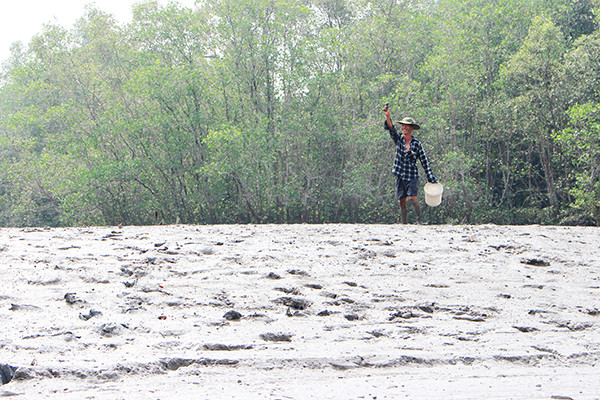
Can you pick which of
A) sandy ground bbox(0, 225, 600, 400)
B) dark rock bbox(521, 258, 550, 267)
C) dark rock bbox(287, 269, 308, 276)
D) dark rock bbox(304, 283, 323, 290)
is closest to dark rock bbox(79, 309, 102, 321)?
sandy ground bbox(0, 225, 600, 400)

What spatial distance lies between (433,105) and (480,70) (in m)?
3.99

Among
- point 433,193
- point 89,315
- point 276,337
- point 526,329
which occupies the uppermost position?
point 433,193

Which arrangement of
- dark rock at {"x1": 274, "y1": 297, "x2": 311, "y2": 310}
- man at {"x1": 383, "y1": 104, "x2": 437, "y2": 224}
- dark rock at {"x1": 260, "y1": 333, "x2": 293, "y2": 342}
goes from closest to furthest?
dark rock at {"x1": 260, "y1": 333, "x2": 293, "y2": 342}
dark rock at {"x1": 274, "y1": 297, "x2": 311, "y2": 310}
man at {"x1": 383, "y1": 104, "x2": 437, "y2": 224}

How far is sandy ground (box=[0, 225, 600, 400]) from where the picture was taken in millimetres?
2850

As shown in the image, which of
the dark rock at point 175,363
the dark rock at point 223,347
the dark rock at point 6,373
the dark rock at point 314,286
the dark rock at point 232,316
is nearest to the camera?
the dark rock at point 6,373

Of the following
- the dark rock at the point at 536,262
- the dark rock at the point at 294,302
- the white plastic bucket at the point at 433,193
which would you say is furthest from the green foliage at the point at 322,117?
the dark rock at the point at 294,302

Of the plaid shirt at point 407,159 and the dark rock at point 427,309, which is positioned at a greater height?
the plaid shirt at point 407,159

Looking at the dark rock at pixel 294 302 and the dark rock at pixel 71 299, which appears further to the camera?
the dark rock at pixel 294 302

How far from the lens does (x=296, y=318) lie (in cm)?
412

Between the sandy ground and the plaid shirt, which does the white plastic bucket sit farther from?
the sandy ground

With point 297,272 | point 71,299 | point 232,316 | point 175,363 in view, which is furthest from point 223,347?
point 297,272

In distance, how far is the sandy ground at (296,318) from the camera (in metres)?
2.85

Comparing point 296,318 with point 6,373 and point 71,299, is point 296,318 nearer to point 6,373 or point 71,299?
point 71,299

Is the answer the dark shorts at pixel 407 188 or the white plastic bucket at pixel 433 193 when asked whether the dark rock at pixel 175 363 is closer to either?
the white plastic bucket at pixel 433 193
